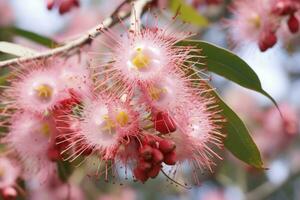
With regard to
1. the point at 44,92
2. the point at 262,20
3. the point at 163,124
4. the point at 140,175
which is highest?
the point at 262,20

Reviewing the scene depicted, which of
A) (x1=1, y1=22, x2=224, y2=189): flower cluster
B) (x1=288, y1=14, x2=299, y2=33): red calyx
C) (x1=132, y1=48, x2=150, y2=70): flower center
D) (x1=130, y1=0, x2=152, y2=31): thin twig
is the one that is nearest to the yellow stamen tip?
(x1=288, y1=14, x2=299, y2=33): red calyx

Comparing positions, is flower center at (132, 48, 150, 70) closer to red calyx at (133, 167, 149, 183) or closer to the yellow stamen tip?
red calyx at (133, 167, 149, 183)

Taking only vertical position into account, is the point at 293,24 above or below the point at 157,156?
above

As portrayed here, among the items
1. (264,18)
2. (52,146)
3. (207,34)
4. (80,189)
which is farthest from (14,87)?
(207,34)

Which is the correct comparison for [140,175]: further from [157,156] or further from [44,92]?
[44,92]

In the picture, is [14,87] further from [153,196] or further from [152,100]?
[153,196]

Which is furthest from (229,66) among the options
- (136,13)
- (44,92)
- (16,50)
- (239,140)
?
(16,50)

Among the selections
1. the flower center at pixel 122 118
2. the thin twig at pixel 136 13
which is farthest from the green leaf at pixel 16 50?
the flower center at pixel 122 118

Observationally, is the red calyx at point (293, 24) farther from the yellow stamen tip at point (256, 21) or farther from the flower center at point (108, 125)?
the flower center at point (108, 125)
